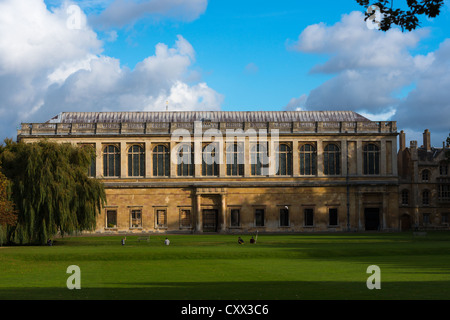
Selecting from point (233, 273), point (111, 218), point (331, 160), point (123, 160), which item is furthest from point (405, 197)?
point (233, 273)

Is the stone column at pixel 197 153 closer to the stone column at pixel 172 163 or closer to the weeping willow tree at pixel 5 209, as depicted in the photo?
the stone column at pixel 172 163

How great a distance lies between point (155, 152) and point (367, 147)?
75.8 feet

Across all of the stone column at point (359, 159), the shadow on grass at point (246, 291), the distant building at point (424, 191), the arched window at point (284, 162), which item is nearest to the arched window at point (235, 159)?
the arched window at point (284, 162)

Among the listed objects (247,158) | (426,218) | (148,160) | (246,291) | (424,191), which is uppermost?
(247,158)

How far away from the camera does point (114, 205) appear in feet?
236

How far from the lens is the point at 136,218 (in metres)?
72.4

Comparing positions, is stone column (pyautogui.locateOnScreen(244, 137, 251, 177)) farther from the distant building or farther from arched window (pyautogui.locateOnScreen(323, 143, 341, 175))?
the distant building

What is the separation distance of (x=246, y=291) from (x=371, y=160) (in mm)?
54438

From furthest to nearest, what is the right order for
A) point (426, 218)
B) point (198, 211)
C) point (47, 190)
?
point (426, 218)
point (198, 211)
point (47, 190)

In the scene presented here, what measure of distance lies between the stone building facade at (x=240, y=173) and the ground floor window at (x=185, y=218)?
109 mm

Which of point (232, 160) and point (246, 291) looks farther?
point (232, 160)

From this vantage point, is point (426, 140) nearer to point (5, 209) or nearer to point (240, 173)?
point (240, 173)

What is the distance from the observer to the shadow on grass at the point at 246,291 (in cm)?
1966
